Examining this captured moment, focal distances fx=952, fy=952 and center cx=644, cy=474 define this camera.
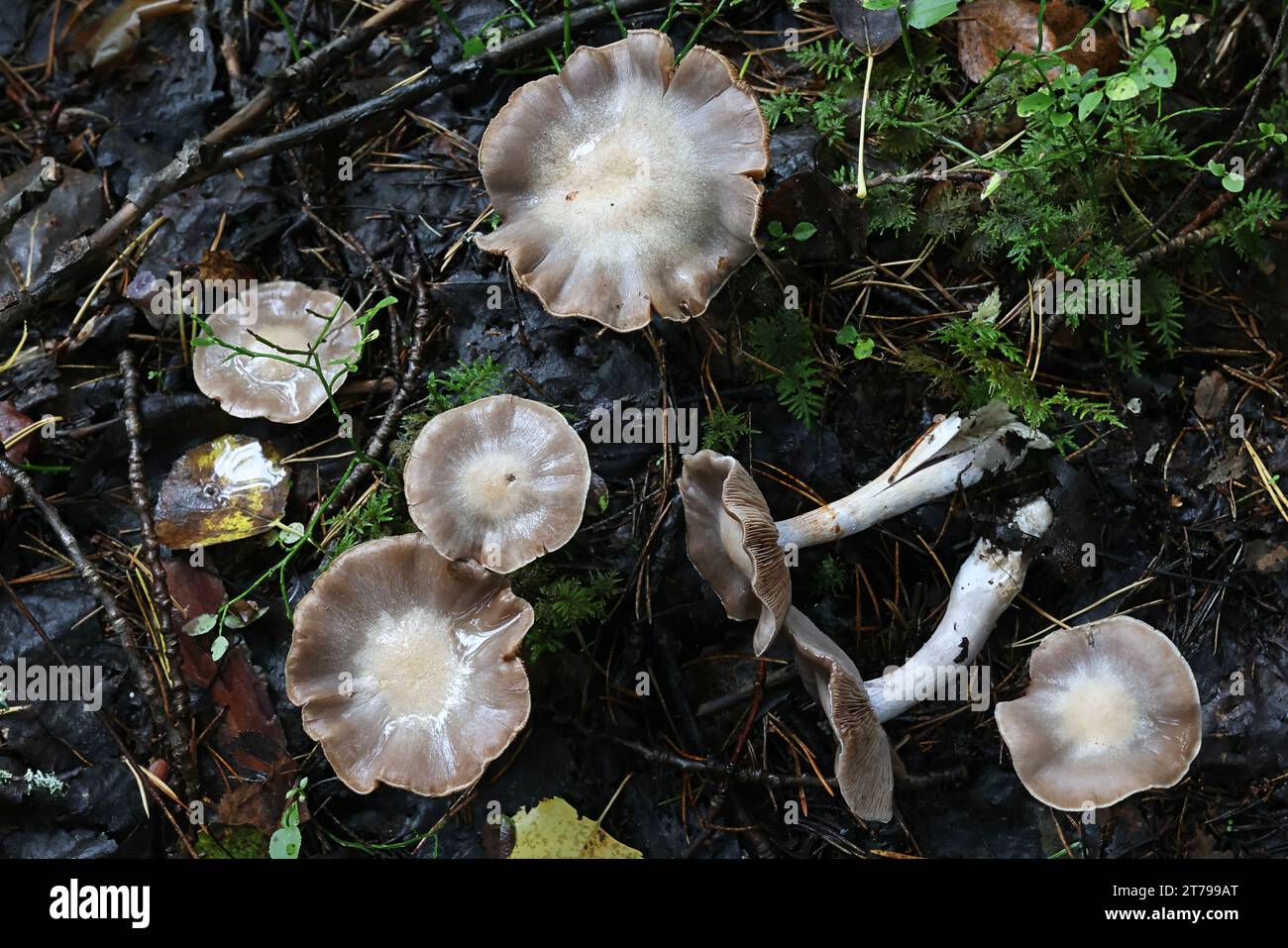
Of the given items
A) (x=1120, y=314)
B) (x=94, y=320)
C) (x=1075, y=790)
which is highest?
(x=1120, y=314)

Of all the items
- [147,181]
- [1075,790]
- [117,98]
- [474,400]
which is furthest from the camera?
[117,98]

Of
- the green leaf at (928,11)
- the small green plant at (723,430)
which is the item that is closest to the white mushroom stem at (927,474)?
the small green plant at (723,430)

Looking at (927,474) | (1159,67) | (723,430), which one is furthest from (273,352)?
(1159,67)

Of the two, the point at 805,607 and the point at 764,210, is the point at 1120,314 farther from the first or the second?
the point at 805,607

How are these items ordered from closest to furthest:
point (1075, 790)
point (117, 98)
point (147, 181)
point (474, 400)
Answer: point (1075, 790) → point (474, 400) → point (147, 181) → point (117, 98)

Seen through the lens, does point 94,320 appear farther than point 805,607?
Yes
